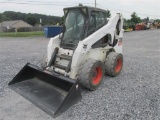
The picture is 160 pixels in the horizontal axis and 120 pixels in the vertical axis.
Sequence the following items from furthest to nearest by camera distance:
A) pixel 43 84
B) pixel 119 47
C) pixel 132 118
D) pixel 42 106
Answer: pixel 119 47, pixel 43 84, pixel 42 106, pixel 132 118

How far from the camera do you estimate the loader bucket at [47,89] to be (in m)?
3.73

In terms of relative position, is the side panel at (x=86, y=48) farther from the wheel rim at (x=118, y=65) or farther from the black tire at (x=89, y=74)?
the wheel rim at (x=118, y=65)

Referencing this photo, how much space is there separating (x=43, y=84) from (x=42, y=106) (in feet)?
3.40

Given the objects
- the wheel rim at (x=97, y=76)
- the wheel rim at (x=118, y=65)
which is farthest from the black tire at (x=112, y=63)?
the wheel rim at (x=97, y=76)

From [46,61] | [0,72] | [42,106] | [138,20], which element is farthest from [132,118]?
[138,20]

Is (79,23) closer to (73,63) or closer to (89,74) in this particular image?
(73,63)

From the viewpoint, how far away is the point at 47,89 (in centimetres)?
451

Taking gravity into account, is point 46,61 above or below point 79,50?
below

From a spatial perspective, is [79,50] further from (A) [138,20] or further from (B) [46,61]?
(A) [138,20]

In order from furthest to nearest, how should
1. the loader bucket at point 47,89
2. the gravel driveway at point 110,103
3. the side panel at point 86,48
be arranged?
the side panel at point 86,48, the loader bucket at point 47,89, the gravel driveway at point 110,103

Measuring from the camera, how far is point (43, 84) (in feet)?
15.6

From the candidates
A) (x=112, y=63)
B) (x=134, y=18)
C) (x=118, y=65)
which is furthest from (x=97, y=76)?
(x=134, y=18)

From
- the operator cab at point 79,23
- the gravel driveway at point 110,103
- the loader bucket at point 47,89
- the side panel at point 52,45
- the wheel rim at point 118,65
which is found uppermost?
the operator cab at point 79,23

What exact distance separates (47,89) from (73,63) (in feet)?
2.89
